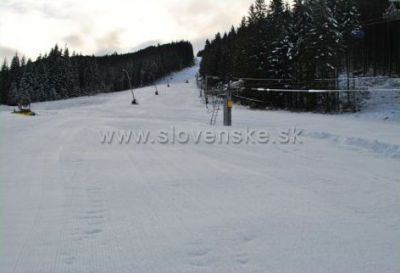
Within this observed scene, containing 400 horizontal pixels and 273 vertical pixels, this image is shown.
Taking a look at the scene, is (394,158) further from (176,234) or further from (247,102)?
(247,102)

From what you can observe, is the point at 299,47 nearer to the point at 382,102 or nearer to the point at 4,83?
the point at 382,102

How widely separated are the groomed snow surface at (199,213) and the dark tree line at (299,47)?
29.9 meters

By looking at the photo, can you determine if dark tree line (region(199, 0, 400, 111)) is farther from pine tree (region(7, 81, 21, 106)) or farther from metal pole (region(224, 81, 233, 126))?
pine tree (region(7, 81, 21, 106))

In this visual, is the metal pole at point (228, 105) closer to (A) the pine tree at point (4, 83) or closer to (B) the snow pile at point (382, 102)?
(B) the snow pile at point (382, 102)

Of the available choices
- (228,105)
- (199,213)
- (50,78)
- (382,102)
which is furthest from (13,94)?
(199,213)

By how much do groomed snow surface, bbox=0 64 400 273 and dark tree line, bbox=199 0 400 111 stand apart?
29944 millimetres

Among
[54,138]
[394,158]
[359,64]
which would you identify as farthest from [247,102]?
[394,158]

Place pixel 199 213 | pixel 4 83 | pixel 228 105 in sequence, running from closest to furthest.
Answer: pixel 199 213 → pixel 228 105 → pixel 4 83

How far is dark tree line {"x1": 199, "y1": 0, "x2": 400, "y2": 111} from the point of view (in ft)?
131

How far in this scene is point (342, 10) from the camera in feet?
162

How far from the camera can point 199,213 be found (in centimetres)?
601

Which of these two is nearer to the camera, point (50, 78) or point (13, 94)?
point (13, 94)

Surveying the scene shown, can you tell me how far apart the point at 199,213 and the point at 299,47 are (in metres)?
38.4

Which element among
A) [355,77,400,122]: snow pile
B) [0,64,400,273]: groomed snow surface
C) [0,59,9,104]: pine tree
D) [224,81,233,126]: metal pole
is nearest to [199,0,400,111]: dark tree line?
[355,77,400,122]: snow pile
